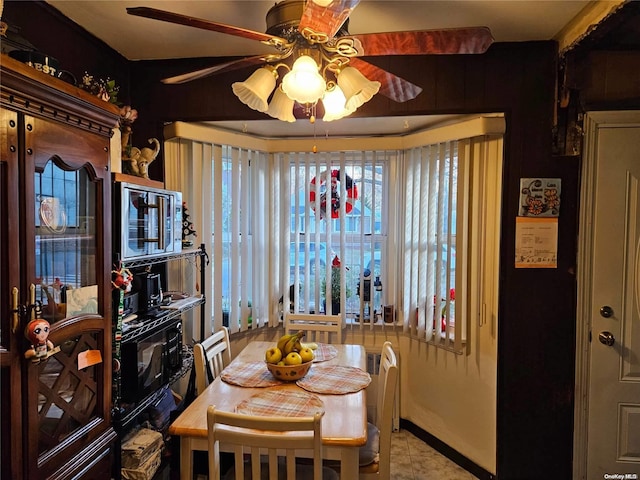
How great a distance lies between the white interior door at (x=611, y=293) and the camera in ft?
6.87

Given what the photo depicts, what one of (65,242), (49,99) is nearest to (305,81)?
(49,99)

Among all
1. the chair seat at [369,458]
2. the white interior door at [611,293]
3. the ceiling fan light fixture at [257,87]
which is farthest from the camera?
the white interior door at [611,293]

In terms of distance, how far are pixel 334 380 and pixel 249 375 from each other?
0.42 m

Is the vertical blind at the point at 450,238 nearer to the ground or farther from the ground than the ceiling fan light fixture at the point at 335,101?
nearer to the ground

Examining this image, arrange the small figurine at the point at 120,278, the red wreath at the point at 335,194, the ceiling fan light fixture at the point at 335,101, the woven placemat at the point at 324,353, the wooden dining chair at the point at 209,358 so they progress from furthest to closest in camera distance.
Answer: the red wreath at the point at 335,194 → the woven placemat at the point at 324,353 → the wooden dining chair at the point at 209,358 → the small figurine at the point at 120,278 → the ceiling fan light fixture at the point at 335,101

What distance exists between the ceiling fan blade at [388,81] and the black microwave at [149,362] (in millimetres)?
1524

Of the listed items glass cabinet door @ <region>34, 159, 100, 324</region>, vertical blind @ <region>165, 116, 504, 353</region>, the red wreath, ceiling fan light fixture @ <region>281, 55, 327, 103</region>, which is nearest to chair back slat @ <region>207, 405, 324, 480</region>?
glass cabinet door @ <region>34, 159, 100, 324</region>

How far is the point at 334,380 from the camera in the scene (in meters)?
1.91

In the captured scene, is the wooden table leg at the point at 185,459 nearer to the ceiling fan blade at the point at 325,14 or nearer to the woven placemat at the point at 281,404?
the woven placemat at the point at 281,404

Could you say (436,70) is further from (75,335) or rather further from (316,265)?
(75,335)

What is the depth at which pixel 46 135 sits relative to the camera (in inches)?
48.5

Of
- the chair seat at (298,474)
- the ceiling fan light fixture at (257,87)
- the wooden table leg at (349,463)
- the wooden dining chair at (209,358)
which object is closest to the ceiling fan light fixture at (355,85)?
the ceiling fan light fixture at (257,87)

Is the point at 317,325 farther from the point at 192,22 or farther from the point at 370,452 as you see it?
the point at 192,22

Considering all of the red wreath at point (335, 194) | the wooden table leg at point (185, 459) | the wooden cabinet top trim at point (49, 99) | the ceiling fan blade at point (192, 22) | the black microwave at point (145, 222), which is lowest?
the wooden table leg at point (185, 459)
